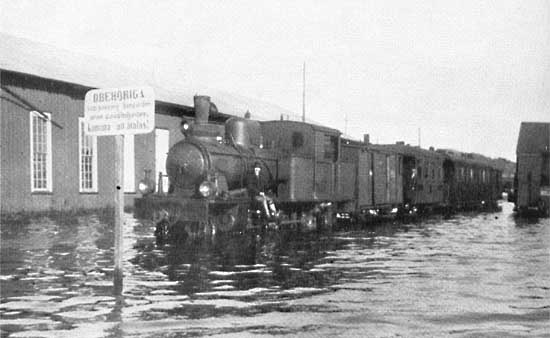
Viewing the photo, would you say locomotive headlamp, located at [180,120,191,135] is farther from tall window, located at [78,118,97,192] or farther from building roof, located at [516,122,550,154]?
building roof, located at [516,122,550,154]

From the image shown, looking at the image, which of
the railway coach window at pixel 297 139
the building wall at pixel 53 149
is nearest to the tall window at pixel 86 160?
the building wall at pixel 53 149

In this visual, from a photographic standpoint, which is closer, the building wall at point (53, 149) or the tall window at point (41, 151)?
the building wall at point (53, 149)

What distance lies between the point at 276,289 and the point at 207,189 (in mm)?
6112

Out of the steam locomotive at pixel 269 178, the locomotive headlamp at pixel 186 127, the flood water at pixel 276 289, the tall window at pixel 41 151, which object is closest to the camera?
the flood water at pixel 276 289

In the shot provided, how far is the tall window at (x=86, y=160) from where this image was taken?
26672 mm

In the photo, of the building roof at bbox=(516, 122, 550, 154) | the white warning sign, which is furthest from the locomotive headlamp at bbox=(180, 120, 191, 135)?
the building roof at bbox=(516, 122, 550, 154)

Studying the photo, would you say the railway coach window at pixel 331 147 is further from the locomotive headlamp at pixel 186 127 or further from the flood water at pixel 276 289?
the locomotive headlamp at pixel 186 127

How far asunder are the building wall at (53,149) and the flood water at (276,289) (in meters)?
7.53

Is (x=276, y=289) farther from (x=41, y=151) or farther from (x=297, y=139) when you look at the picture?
(x=41, y=151)

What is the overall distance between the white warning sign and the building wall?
48.8ft

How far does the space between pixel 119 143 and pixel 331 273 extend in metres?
3.59

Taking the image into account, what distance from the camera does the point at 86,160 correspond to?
89.1 ft

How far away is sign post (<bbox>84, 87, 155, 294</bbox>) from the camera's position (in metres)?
8.66

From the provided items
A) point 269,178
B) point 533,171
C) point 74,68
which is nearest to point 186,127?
point 269,178
